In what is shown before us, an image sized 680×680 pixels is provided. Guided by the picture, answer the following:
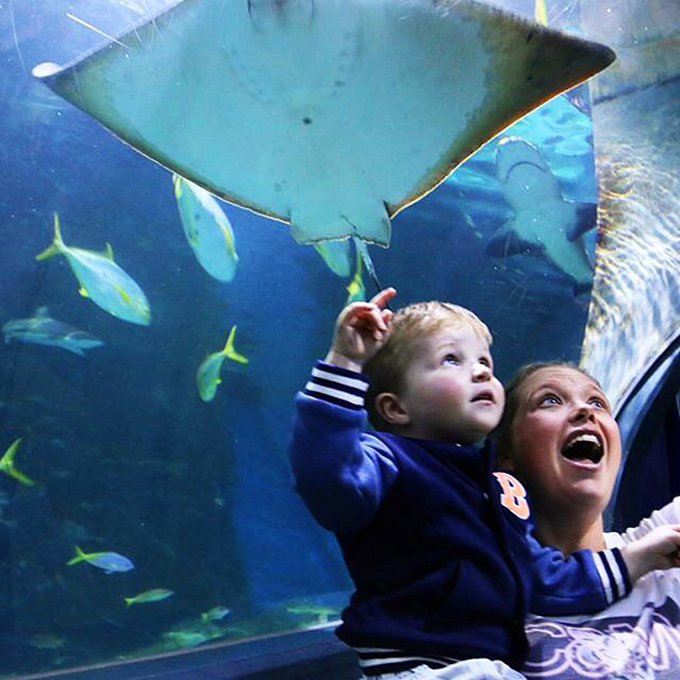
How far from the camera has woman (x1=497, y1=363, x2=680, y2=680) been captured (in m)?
0.98

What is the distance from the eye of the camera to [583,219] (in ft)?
13.8

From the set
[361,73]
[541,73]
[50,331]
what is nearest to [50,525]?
[50,331]

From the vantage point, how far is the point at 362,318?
95cm

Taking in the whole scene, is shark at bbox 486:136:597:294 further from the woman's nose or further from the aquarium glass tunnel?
the woman's nose

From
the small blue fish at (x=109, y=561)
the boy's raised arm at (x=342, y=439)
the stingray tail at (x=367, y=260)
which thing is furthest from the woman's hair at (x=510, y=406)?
the small blue fish at (x=109, y=561)

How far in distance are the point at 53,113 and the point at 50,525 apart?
1.86 metres

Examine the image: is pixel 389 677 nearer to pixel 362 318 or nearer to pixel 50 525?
pixel 362 318

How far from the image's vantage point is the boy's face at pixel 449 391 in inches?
41.5

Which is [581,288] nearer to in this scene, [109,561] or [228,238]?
[228,238]

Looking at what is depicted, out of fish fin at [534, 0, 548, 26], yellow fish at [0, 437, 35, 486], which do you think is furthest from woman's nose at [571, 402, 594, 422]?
yellow fish at [0, 437, 35, 486]

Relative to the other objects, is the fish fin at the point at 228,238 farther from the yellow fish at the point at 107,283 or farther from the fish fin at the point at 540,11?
the fish fin at the point at 540,11

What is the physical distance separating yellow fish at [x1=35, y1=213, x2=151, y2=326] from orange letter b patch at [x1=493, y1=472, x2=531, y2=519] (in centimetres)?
192

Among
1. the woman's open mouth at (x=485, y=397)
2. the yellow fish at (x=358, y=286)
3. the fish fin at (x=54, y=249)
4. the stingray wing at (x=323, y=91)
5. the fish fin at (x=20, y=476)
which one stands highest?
the stingray wing at (x=323, y=91)

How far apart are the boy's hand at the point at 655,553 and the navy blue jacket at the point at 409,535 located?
0.17m
